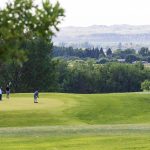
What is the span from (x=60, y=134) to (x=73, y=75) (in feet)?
420

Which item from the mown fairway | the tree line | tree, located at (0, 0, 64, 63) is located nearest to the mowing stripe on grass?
the mown fairway

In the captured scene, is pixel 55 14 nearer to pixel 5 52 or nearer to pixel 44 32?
pixel 44 32

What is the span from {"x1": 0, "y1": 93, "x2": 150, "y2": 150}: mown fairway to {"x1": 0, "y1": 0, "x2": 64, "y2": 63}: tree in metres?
15.8

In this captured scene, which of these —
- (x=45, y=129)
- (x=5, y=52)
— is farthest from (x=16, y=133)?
(x=5, y=52)

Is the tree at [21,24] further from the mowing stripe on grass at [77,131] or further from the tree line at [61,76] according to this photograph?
the tree line at [61,76]

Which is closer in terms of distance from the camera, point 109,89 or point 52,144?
point 52,144

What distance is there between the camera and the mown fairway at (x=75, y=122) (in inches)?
1227

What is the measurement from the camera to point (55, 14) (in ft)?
45.4

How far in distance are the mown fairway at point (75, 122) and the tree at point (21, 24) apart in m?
15.8

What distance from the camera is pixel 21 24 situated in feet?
45.0

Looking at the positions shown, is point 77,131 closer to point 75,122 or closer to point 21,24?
point 75,122

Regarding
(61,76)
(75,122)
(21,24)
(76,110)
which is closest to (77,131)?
(75,122)

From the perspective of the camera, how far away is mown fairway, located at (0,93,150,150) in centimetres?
3116

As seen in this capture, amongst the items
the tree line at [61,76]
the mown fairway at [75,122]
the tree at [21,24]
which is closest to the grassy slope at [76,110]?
the mown fairway at [75,122]
